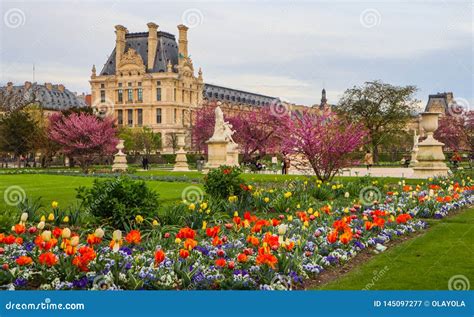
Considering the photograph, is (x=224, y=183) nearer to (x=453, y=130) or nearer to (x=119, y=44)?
(x=453, y=130)

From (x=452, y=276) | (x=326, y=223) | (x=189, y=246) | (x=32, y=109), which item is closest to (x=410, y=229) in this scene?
(x=326, y=223)

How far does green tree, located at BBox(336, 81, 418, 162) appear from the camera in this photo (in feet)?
165

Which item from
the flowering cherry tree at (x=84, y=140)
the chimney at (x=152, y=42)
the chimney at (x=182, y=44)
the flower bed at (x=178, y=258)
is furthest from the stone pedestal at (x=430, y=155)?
the chimney at (x=152, y=42)

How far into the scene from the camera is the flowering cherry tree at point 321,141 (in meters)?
14.0

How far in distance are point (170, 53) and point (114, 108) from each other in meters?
13.1

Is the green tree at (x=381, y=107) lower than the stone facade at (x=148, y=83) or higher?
lower

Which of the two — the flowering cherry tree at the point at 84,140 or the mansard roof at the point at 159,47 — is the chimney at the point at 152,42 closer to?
the mansard roof at the point at 159,47

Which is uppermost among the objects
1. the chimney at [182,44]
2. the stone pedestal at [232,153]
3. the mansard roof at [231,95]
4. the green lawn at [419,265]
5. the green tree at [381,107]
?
the chimney at [182,44]

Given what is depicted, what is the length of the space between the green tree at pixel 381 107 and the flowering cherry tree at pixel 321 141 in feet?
117

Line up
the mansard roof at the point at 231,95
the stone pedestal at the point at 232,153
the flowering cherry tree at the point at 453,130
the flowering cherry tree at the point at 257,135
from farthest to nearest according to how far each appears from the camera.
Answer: the mansard roof at the point at 231,95 < the flowering cherry tree at the point at 453,130 < the flowering cherry tree at the point at 257,135 < the stone pedestal at the point at 232,153

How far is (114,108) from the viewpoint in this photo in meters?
95.4

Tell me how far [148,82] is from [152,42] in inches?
262

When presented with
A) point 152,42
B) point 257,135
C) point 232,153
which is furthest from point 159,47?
point 232,153

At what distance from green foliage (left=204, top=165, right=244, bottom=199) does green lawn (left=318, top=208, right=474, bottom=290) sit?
3953 millimetres
